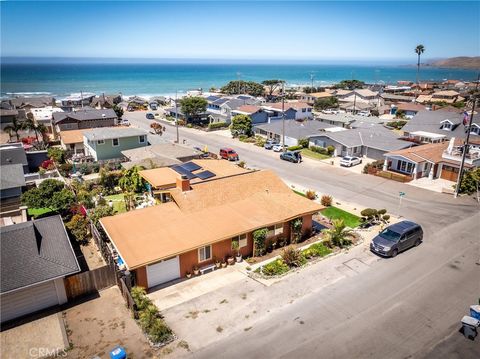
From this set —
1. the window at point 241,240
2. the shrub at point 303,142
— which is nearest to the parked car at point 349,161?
the shrub at point 303,142

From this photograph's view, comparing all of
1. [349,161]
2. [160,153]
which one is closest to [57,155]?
[160,153]

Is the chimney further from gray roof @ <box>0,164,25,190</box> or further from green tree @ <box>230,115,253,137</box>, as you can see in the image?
green tree @ <box>230,115,253,137</box>

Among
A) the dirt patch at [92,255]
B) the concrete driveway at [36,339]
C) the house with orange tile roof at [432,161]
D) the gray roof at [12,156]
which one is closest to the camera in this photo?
the concrete driveway at [36,339]

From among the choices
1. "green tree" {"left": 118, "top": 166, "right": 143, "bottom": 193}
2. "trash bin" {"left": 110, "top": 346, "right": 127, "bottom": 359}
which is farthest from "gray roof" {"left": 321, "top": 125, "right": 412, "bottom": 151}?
"trash bin" {"left": 110, "top": 346, "right": 127, "bottom": 359}

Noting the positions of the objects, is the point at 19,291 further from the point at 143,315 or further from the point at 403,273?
the point at 403,273

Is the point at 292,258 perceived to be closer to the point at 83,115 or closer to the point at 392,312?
the point at 392,312

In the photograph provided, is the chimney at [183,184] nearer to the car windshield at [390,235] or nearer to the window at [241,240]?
the window at [241,240]

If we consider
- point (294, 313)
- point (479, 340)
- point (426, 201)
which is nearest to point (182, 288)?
point (294, 313)
